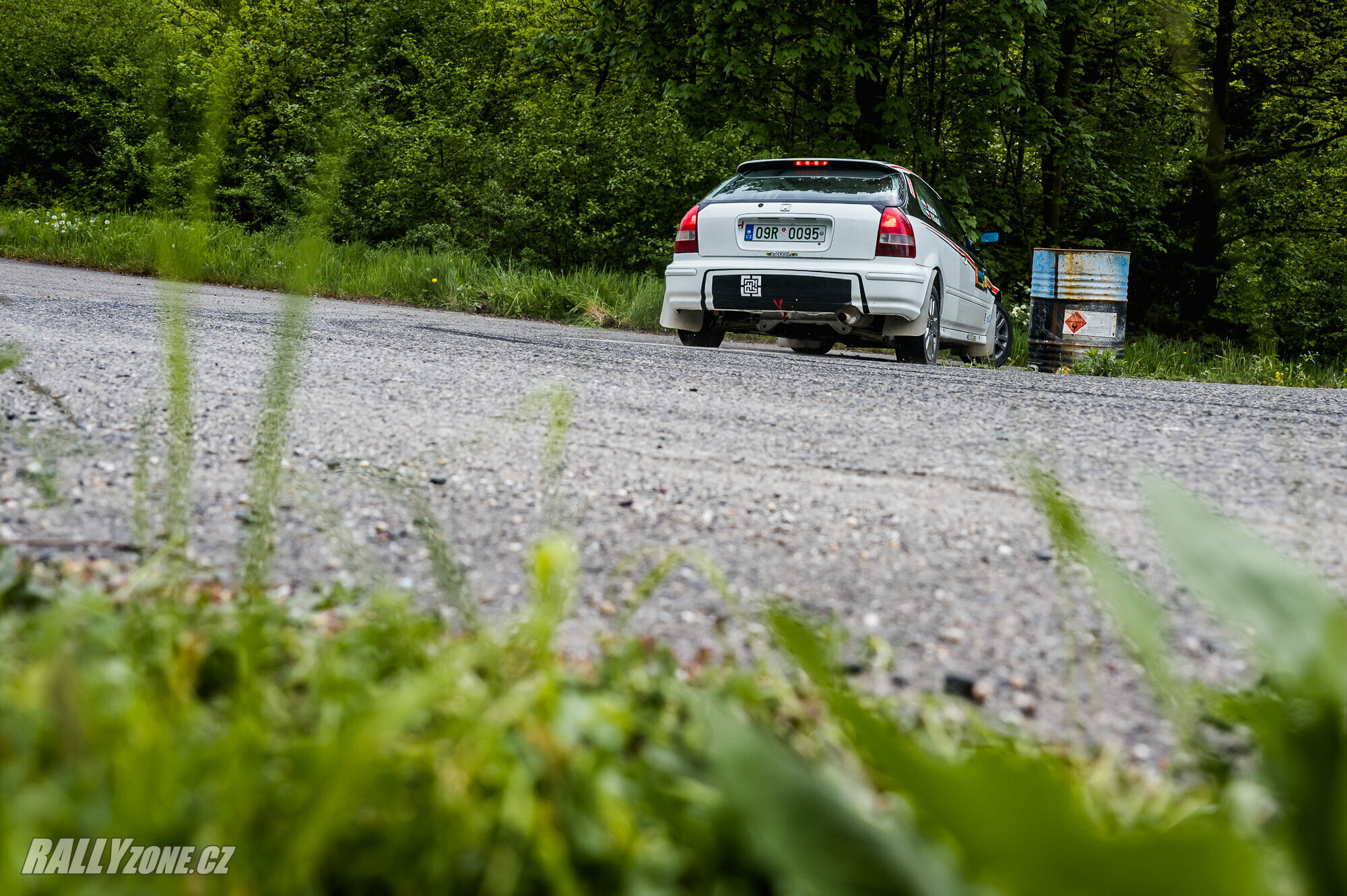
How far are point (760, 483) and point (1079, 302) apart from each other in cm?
849

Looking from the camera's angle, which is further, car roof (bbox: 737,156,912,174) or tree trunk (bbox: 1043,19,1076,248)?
tree trunk (bbox: 1043,19,1076,248)

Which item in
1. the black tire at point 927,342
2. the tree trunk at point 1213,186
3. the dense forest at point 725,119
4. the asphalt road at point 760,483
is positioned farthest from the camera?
the tree trunk at point 1213,186

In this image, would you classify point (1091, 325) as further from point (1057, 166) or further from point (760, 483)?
point (760, 483)

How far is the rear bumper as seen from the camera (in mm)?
7789

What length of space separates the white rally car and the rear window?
0.01 meters

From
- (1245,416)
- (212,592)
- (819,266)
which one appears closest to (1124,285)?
(819,266)

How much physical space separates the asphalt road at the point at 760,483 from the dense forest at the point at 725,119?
9189 millimetres

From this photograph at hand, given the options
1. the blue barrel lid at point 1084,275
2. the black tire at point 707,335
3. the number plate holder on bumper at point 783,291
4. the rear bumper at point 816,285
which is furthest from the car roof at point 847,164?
the blue barrel lid at point 1084,275

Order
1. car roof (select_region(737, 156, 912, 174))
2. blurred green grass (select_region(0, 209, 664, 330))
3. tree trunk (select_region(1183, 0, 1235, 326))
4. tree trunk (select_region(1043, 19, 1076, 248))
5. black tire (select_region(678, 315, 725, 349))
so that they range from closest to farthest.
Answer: car roof (select_region(737, 156, 912, 174)) < black tire (select_region(678, 315, 725, 349)) < blurred green grass (select_region(0, 209, 664, 330)) < tree trunk (select_region(1043, 19, 1076, 248)) < tree trunk (select_region(1183, 0, 1235, 326))

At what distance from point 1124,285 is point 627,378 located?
7.10 meters

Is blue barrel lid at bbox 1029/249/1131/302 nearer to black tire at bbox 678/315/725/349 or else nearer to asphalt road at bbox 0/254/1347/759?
black tire at bbox 678/315/725/349

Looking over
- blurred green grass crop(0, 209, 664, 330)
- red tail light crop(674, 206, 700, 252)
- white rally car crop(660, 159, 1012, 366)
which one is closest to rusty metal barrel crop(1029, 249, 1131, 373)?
white rally car crop(660, 159, 1012, 366)

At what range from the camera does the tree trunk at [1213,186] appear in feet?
60.8

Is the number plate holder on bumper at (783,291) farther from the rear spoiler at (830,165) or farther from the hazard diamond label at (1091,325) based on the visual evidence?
the hazard diamond label at (1091,325)
